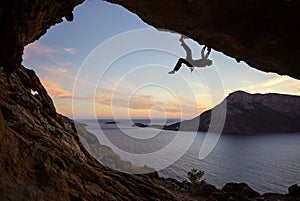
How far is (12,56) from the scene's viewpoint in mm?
7652


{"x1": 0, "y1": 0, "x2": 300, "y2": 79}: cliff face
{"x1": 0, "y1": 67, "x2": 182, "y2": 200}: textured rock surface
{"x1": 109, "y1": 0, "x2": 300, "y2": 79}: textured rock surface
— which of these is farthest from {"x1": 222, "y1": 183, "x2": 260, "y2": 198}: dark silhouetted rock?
{"x1": 0, "y1": 0, "x2": 300, "y2": 79}: cliff face

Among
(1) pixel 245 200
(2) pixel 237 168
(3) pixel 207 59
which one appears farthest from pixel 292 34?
(2) pixel 237 168

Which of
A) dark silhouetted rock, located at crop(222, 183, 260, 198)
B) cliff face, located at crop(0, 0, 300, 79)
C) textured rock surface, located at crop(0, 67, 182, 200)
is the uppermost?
cliff face, located at crop(0, 0, 300, 79)

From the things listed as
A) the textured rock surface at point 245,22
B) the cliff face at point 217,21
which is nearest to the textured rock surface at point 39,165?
the cliff face at point 217,21

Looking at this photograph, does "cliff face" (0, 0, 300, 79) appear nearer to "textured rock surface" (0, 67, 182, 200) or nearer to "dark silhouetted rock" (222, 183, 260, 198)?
"textured rock surface" (0, 67, 182, 200)

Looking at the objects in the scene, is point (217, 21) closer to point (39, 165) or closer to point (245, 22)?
point (245, 22)

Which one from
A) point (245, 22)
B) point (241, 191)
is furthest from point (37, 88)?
point (241, 191)

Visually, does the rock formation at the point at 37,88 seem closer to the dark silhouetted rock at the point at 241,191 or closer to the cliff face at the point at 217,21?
the cliff face at the point at 217,21

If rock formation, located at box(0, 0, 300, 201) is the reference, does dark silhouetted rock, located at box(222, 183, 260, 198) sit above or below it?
below

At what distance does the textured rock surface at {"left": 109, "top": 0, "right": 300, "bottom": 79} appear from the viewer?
30.3ft

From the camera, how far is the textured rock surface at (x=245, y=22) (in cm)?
925

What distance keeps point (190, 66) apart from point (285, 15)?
8020 millimetres

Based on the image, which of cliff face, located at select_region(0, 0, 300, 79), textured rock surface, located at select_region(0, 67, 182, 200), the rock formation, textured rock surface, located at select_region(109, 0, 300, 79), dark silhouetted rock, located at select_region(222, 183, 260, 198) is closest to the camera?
textured rock surface, located at select_region(0, 67, 182, 200)

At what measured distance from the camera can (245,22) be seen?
32.4 ft
